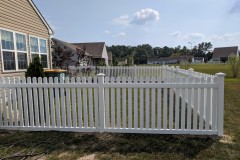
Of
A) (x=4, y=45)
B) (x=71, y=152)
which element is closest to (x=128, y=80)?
(x=71, y=152)

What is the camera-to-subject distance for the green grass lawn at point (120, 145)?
11.6ft

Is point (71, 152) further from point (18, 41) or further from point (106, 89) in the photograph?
point (18, 41)

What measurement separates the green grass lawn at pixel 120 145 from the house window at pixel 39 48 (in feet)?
20.2

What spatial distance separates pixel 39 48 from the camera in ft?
35.1

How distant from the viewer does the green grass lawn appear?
3.53 metres

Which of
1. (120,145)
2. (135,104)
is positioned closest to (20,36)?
(135,104)

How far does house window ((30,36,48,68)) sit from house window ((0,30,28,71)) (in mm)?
752

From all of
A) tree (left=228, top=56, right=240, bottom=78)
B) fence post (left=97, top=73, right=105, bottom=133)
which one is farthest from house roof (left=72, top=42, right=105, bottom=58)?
fence post (left=97, top=73, right=105, bottom=133)

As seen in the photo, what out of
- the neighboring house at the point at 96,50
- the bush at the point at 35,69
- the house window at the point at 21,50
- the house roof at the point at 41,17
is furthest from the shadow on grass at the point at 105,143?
the neighboring house at the point at 96,50

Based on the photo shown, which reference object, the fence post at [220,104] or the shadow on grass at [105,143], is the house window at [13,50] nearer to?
the shadow on grass at [105,143]

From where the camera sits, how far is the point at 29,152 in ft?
11.9

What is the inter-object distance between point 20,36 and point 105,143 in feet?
22.6

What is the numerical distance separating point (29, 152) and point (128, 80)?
2.26 m

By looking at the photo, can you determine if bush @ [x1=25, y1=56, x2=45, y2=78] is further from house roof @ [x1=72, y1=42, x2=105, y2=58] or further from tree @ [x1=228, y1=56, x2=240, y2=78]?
house roof @ [x1=72, y1=42, x2=105, y2=58]
